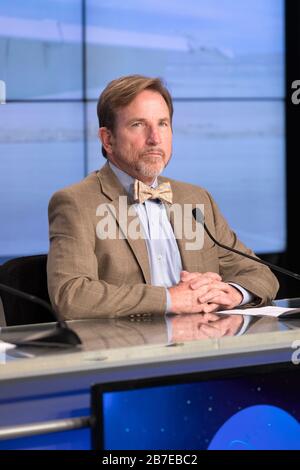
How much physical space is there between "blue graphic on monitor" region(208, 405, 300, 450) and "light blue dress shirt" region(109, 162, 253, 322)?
959 mm

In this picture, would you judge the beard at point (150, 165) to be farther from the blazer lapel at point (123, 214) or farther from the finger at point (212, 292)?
the finger at point (212, 292)

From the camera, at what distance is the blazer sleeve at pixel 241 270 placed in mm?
2874

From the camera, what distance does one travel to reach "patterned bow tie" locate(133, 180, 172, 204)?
2.92 metres

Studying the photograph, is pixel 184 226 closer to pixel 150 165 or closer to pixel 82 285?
pixel 150 165

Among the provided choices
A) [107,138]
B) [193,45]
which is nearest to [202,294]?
[107,138]

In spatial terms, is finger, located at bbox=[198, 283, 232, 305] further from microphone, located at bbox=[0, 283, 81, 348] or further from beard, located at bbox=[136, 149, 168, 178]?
microphone, located at bbox=[0, 283, 81, 348]

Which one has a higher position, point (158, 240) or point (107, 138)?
point (107, 138)

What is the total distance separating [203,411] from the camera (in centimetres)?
189

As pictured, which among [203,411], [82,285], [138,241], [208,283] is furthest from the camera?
[138,241]

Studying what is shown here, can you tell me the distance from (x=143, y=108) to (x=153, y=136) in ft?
0.32

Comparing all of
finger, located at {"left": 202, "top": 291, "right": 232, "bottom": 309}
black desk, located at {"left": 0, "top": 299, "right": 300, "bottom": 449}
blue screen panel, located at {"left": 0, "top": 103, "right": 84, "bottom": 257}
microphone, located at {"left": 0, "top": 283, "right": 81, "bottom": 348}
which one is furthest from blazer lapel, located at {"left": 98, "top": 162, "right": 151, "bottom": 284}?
blue screen panel, located at {"left": 0, "top": 103, "right": 84, "bottom": 257}

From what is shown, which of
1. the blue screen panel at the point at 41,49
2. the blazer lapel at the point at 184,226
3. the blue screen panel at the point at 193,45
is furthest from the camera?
the blue screen panel at the point at 193,45

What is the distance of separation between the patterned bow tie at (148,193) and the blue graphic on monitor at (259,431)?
3.59 feet

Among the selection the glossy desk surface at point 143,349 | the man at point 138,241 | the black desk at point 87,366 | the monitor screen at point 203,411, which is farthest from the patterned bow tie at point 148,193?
the monitor screen at point 203,411
